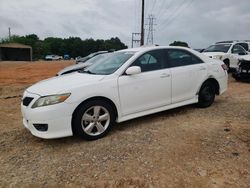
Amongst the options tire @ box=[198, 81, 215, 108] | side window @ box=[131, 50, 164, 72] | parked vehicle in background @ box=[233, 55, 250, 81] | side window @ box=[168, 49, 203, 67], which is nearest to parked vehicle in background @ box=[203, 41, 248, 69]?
parked vehicle in background @ box=[233, 55, 250, 81]

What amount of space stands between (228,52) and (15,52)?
5547cm

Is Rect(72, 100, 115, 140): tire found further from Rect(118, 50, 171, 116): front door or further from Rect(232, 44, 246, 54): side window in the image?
Rect(232, 44, 246, 54): side window

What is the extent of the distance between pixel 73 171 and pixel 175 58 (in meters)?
3.41

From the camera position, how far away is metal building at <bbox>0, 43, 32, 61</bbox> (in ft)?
190

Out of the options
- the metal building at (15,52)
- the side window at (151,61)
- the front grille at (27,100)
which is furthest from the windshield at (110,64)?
the metal building at (15,52)

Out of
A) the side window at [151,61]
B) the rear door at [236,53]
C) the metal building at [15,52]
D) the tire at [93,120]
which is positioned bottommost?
the tire at [93,120]

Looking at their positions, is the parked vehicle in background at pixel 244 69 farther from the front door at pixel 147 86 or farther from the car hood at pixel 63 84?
the car hood at pixel 63 84

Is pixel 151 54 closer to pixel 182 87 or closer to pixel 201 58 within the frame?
pixel 182 87

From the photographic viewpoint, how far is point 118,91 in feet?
16.1

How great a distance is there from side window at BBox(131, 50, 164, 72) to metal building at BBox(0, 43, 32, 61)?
2276 inches

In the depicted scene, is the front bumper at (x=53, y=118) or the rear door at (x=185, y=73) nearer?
the front bumper at (x=53, y=118)

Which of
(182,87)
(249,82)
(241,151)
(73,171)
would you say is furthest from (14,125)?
(249,82)

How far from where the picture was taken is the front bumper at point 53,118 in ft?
14.1

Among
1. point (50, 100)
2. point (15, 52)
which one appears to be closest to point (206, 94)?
point (50, 100)
